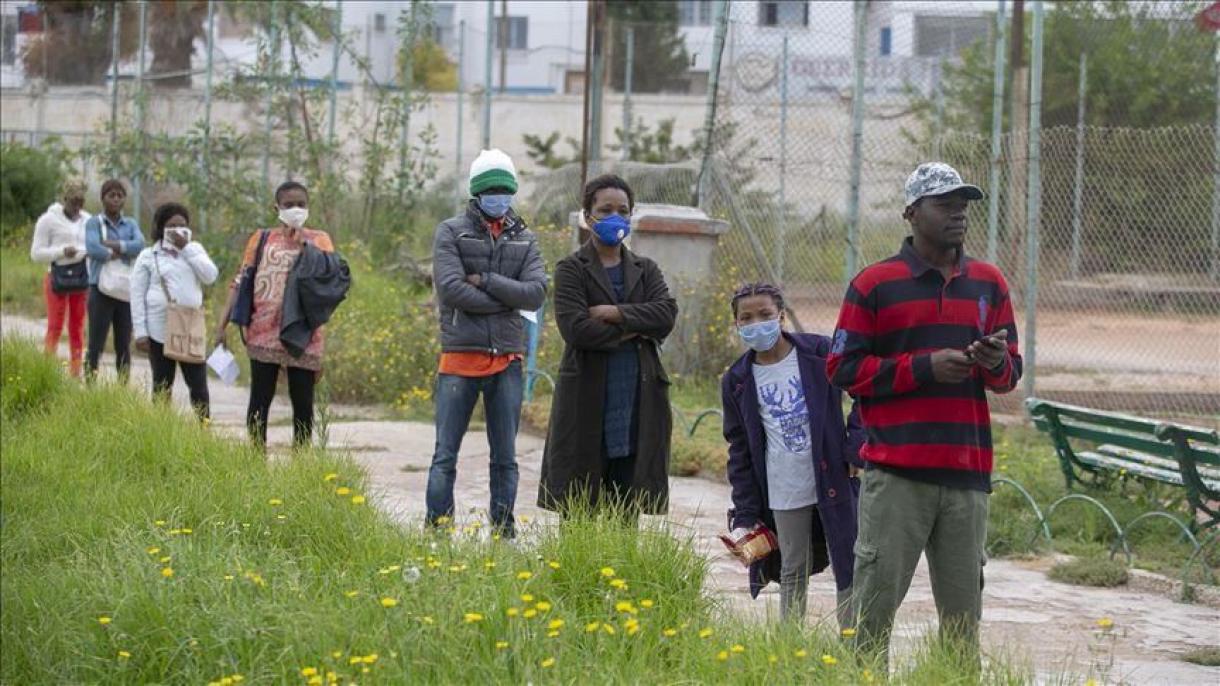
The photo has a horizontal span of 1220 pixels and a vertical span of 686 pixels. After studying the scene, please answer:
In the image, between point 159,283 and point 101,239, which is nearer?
point 159,283

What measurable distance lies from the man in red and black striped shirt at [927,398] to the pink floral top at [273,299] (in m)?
4.80

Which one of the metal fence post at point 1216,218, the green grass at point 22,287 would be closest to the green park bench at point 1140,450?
the metal fence post at point 1216,218

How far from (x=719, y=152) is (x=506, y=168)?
8.10 m

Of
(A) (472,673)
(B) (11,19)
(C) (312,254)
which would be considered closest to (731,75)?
(C) (312,254)

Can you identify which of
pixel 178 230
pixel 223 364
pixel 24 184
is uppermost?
pixel 24 184

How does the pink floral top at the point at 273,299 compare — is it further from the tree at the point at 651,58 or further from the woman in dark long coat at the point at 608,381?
the tree at the point at 651,58

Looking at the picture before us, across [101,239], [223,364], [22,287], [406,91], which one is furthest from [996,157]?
[22,287]

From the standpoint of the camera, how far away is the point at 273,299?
32.6 feet

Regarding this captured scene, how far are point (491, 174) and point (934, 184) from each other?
121 inches

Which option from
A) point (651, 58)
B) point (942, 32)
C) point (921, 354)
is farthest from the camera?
point (651, 58)

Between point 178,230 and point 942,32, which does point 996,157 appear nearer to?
point 178,230

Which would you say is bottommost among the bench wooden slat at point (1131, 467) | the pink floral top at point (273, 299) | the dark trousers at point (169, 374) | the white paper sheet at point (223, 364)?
the bench wooden slat at point (1131, 467)

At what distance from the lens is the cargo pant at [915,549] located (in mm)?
5664

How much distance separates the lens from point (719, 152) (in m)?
16.3
